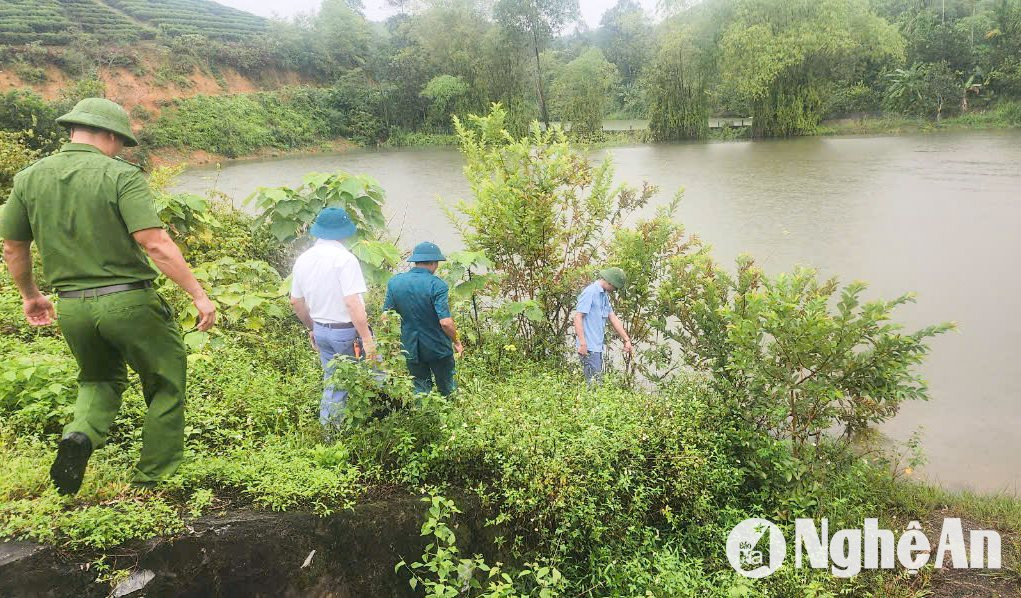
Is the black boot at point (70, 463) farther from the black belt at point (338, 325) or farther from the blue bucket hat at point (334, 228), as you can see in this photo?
the blue bucket hat at point (334, 228)

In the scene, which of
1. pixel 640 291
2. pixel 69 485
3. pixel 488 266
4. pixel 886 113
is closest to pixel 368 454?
pixel 69 485

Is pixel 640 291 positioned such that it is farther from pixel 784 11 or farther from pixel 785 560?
pixel 784 11

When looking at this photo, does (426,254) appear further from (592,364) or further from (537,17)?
(537,17)

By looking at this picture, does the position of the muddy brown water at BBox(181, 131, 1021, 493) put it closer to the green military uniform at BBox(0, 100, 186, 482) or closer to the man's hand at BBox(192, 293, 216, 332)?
the man's hand at BBox(192, 293, 216, 332)

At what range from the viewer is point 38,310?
304 cm

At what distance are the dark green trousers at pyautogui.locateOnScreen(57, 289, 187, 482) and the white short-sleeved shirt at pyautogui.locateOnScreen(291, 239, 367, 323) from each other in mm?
932

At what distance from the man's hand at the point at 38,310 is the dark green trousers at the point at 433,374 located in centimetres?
205

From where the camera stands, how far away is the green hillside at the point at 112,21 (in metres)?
33.3

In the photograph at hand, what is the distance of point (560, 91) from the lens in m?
28.2

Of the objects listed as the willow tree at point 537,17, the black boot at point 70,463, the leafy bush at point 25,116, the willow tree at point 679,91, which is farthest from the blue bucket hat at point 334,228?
the willow tree at point 679,91

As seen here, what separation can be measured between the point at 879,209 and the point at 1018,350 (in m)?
6.14

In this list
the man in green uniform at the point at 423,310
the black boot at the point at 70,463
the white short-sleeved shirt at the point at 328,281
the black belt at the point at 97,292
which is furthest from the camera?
the man in green uniform at the point at 423,310

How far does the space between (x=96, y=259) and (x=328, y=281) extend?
1271 millimetres

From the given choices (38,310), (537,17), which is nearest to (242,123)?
(537,17)
